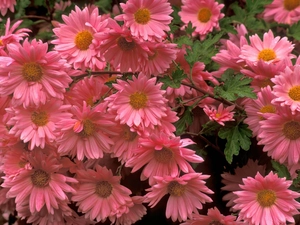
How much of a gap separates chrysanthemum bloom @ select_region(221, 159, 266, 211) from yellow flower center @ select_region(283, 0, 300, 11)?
0.50 meters

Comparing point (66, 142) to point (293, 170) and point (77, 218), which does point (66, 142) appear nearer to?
point (77, 218)

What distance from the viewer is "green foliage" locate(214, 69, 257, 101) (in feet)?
3.39

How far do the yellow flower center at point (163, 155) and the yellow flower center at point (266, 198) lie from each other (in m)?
0.17

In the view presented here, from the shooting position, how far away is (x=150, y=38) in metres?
0.95

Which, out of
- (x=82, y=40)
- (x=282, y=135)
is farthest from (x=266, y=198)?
(x=82, y=40)

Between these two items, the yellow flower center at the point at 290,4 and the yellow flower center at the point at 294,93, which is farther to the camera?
the yellow flower center at the point at 290,4

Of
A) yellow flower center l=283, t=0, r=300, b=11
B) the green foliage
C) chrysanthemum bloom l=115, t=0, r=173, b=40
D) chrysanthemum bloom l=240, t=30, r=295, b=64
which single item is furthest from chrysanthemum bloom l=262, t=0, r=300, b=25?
chrysanthemum bloom l=115, t=0, r=173, b=40

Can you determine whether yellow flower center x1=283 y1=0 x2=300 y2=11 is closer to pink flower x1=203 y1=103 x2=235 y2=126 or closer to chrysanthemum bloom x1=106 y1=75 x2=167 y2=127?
pink flower x1=203 y1=103 x2=235 y2=126

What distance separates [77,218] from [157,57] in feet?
1.26

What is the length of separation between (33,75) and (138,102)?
0.18 m

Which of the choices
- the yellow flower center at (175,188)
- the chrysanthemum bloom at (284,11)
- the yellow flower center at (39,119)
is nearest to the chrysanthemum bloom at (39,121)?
the yellow flower center at (39,119)

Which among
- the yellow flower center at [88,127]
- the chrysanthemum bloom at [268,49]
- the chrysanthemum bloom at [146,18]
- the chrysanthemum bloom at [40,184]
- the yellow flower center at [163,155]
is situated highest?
the chrysanthemum bloom at [146,18]

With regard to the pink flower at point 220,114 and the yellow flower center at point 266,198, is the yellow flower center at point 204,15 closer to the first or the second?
the pink flower at point 220,114

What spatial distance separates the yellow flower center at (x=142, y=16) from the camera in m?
0.93
